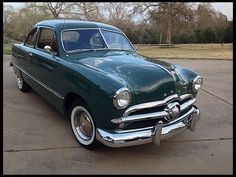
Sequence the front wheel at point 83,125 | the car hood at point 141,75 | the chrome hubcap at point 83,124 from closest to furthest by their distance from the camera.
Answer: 1. the car hood at point 141,75
2. the front wheel at point 83,125
3. the chrome hubcap at point 83,124

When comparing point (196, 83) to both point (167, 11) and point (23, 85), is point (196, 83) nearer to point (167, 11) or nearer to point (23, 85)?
point (23, 85)

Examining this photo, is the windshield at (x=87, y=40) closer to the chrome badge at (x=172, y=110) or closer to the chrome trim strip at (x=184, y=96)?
the chrome trim strip at (x=184, y=96)

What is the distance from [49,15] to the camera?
37.4 meters

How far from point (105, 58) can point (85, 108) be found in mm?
907

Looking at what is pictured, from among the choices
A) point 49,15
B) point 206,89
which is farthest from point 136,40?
point 206,89

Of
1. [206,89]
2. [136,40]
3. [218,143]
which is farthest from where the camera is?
[136,40]

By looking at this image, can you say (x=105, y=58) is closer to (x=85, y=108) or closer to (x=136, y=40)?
(x=85, y=108)

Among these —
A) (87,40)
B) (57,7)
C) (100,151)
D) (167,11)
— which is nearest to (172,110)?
(100,151)

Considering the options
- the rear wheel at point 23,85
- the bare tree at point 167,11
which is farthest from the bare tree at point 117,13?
the rear wheel at point 23,85

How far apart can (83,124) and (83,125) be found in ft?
0.04

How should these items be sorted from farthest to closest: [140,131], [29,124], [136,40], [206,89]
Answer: [136,40] < [206,89] < [29,124] < [140,131]

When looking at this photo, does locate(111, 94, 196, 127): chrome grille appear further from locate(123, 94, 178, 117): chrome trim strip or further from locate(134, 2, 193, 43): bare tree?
locate(134, 2, 193, 43): bare tree

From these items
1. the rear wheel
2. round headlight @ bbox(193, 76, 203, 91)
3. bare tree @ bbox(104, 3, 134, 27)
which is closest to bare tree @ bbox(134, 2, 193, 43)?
bare tree @ bbox(104, 3, 134, 27)

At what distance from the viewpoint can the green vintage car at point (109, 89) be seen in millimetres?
3709
